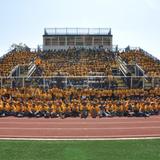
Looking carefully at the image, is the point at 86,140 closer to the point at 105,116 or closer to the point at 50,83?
the point at 105,116

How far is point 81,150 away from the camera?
50.0ft

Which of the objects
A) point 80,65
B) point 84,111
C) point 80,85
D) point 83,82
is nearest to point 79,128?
point 84,111

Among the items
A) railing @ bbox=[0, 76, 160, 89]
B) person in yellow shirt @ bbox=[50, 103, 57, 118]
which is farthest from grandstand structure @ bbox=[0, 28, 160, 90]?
person in yellow shirt @ bbox=[50, 103, 57, 118]

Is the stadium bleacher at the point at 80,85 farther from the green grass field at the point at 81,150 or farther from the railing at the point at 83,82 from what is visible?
the green grass field at the point at 81,150

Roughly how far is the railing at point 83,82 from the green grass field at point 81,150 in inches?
591

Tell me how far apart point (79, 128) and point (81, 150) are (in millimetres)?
4716

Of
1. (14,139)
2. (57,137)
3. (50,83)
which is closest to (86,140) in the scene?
(57,137)

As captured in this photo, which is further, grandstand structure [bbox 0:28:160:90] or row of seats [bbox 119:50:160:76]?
row of seats [bbox 119:50:160:76]

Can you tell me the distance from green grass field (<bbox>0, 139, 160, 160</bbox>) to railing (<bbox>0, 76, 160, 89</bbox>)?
591 inches

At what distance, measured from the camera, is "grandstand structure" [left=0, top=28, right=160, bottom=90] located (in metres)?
32.2

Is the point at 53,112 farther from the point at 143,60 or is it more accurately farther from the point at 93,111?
the point at 143,60

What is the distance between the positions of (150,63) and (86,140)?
24232mm

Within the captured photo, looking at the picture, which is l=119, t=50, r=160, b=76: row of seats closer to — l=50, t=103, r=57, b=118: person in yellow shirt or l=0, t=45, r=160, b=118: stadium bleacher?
l=0, t=45, r=160, b=118: stadium bleacher

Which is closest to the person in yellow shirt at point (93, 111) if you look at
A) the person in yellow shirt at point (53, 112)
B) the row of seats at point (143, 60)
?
the person in yellow shirt at point (53, 112)
